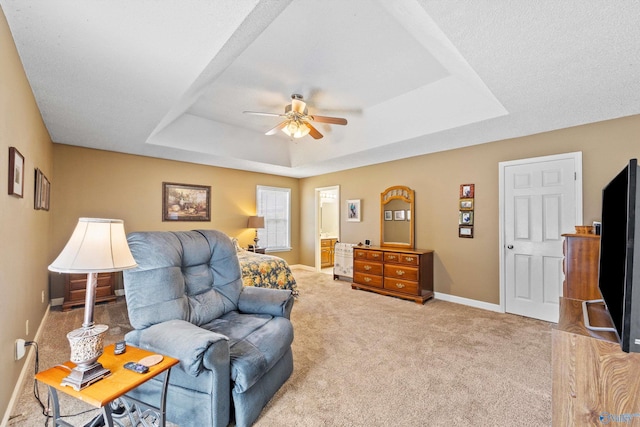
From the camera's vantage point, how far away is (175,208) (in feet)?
17.5

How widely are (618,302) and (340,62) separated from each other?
2.77 metres

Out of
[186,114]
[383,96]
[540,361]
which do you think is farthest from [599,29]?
[186,114]

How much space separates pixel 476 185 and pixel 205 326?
4047mm

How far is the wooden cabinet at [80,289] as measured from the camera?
3906 millimetres

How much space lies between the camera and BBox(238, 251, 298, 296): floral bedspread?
4.04 metres

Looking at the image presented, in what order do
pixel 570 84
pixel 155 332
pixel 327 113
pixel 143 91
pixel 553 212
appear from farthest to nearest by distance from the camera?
pixel 327 113 → pixel 553 212 → pixel 143 91 → pixel 570 84 → pixel 155 332

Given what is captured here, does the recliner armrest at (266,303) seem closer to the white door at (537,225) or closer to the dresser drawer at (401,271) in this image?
the dresser drawer at (401,271)

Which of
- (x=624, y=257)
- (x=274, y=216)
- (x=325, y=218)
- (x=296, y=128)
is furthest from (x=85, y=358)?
(x=325, y=218)

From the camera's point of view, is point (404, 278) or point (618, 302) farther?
point (404, 278)

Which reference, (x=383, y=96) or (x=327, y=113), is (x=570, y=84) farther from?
(x=327, y=113)

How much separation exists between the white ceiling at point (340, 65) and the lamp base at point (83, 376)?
1906mm

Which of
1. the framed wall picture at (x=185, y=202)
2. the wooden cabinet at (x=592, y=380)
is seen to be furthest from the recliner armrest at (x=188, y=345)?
the framed wall picture at (x=185, y=202)

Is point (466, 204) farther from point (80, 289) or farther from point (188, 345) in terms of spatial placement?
point (80, 289)

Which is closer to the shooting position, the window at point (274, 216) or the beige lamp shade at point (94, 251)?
the beige lamp shade at point (94, 251)
